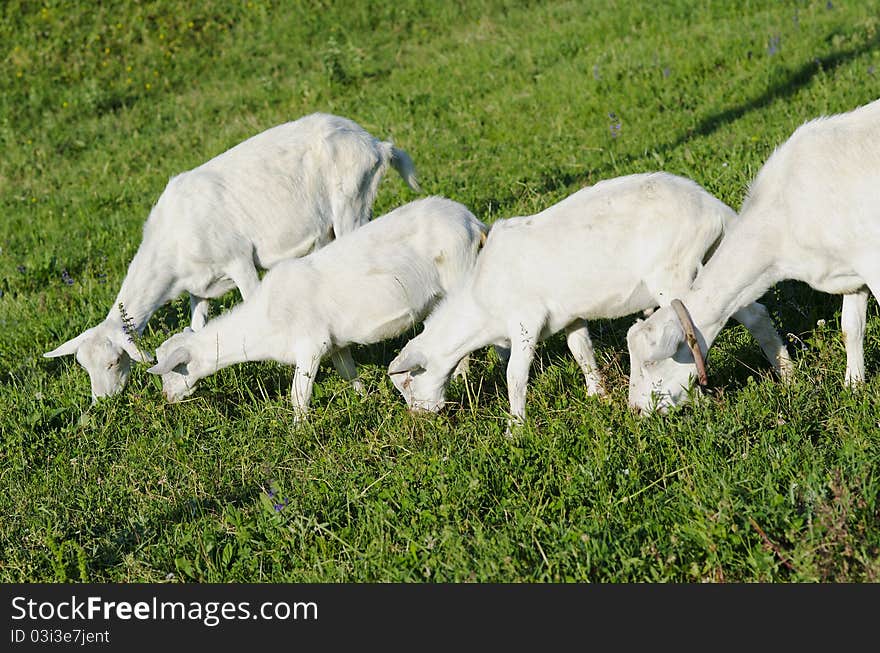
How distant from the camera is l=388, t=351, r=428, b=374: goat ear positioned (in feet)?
22.7

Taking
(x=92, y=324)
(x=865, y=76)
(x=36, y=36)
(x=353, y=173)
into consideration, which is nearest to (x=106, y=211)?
(x=92, y=324)

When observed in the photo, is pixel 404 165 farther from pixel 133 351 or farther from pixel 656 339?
pixel 656 339

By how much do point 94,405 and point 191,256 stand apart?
71.4 inches

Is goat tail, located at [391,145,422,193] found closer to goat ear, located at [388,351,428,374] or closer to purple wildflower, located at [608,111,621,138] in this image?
purple wildflower, located at [608,111,621,138]

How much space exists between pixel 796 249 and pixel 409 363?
2472 mm

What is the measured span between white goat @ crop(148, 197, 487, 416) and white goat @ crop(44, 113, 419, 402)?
108 centimetres

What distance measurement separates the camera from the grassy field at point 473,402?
4.76 meters

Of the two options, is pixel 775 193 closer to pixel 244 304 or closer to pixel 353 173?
pixel 244 304

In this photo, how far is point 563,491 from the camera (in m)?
5.18

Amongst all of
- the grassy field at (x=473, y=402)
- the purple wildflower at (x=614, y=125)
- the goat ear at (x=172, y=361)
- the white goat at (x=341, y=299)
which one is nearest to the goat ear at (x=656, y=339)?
the grassy field at (x=473, y=402)

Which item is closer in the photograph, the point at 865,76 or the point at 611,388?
the point at 611,388

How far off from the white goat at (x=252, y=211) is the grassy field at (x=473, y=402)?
0.70 m

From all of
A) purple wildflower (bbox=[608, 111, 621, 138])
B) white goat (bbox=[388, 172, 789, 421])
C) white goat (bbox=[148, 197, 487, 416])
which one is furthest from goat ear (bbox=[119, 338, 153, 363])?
purple wildflower (bbox=[608, 111, 621, 138])

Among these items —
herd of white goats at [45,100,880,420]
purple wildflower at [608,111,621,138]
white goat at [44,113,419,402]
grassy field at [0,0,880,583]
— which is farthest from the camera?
purple wildflower at [608,111,621,138]
